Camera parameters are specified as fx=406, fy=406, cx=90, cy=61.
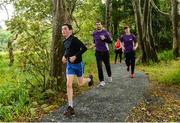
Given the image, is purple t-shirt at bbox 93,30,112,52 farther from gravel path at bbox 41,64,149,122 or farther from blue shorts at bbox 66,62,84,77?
blue shorts at bbox 66,62,84,77

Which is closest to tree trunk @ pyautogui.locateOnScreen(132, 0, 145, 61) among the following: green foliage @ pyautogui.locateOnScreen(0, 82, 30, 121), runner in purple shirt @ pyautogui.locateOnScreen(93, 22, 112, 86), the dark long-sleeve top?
runner in purple shirt @ pyautogui.locateOnScreen(93, 22, 112, 86)

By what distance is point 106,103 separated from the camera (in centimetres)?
1037

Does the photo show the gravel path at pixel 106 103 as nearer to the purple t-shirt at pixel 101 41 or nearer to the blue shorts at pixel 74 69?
the blue shorts at pixel 74 69

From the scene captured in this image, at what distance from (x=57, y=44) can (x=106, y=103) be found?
2.67 meters

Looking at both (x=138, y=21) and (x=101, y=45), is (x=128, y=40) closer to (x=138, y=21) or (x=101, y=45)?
(x=101, y=45)

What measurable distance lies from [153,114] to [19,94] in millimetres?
3684

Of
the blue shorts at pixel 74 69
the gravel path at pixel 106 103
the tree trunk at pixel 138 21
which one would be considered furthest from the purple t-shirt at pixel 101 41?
the tree trunk at pixel 138 21

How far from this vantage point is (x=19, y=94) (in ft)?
35.8

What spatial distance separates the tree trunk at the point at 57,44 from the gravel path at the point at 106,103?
104 cm

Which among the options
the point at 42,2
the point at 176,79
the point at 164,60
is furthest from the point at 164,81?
the point at 42,2

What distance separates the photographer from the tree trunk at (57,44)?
12.0 meters

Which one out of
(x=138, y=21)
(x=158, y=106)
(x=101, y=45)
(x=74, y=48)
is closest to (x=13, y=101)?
(x=74, y=48)

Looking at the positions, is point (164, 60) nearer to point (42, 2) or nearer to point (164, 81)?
point (164, 81)

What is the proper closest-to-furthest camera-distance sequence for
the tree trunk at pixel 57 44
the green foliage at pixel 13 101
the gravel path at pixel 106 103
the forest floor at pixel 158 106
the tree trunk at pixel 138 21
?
the gravel path at pixel 106 103
the forest floor at pixel 158 106
the green foliage at pixel 13 101
the tree trunk at pixel 57 44
the tree trunk at pixel 138 21
